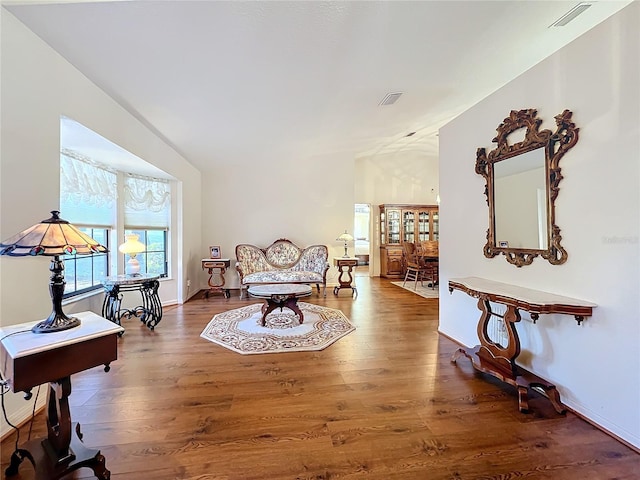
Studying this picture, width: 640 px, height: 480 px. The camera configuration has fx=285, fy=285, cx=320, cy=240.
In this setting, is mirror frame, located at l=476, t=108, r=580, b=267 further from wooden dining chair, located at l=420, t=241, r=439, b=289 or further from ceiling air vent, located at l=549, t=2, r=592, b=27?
wooden dining chair, located at l=420, t=241, r=439, b=289

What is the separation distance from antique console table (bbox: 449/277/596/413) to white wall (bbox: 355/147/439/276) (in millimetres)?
5764

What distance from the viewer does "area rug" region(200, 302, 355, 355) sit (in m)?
3.08

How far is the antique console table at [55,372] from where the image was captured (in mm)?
1270

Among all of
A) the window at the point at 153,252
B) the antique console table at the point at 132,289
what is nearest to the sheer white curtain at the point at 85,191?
the window at the point at 153,252

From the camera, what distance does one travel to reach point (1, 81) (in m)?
1.69

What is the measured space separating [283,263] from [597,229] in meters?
4.89

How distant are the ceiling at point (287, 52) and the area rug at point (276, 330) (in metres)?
2.50

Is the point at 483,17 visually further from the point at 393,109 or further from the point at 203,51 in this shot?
the point at 203,51

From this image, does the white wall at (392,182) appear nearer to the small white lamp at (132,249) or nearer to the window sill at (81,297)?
the small white lamp at (132,249)

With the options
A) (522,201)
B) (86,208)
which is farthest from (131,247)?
(522,201)

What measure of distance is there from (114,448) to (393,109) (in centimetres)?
442

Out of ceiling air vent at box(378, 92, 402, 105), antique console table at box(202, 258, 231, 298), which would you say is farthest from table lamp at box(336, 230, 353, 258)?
ceiling air vent at box(378, 92, 402, 105)

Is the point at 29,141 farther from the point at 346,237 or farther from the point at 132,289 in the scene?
the point at 346,237

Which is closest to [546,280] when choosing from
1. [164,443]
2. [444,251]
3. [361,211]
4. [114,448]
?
[444,251]
